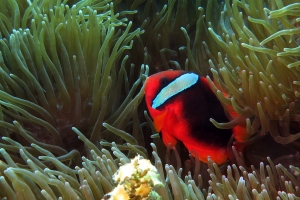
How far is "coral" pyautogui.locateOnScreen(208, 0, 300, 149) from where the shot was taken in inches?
42.4

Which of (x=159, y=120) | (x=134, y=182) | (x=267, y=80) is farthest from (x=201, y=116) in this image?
(x=134, y=182)

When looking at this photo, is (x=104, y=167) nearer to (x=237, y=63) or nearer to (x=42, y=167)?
(x=42, y=167)

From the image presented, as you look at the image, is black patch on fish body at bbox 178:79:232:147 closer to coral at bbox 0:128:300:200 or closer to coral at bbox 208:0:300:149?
coral at bbox 208:0:300:149

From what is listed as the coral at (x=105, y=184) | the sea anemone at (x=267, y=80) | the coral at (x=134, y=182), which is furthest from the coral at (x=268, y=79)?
the coral at (x=134, y=182)

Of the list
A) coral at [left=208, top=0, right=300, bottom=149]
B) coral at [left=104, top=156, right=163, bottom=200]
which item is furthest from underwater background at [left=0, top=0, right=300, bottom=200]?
coral at [left=104, top=156, right=163, bottom=200]

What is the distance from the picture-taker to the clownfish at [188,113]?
1.20m

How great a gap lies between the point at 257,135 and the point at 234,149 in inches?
4.3

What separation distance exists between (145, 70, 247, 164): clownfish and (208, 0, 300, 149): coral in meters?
0.07

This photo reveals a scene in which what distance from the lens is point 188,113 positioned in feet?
3.96

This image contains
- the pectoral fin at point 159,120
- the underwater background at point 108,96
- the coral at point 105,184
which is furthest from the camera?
the pectoral fin at point 159,120

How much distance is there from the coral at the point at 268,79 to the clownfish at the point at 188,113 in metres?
0.07

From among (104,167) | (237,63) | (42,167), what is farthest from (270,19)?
(42,167)

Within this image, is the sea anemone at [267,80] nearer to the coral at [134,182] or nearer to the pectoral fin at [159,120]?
the pectoral fin at [159,120]

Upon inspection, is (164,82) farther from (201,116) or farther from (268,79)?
(268,79)
